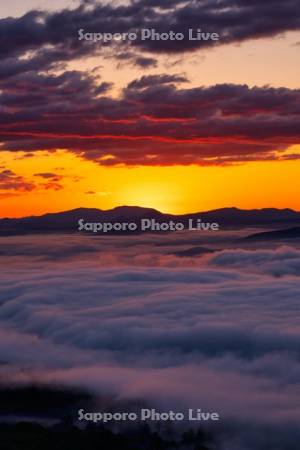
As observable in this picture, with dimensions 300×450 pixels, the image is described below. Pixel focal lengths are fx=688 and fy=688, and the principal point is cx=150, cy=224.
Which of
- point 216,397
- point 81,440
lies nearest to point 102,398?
point 216,397

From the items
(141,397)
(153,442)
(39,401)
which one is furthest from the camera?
(39,401)

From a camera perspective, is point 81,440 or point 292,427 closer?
point 81,440

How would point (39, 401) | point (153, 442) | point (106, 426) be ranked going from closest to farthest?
point (153, 442) → point (106, 426) → point (39, 401)

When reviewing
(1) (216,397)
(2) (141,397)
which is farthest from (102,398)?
(1) (216,397)

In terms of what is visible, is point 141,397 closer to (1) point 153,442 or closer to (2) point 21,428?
(1) point 153,442

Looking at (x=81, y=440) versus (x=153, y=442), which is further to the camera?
(x=153, y=442)

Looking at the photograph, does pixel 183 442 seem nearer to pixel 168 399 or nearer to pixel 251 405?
pixel 168 399

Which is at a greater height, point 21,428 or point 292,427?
point 21,428

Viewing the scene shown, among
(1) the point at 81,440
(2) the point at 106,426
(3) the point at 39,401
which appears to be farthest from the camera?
(3) the point at 39,401

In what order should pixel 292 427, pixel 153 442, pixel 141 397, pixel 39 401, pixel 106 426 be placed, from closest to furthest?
pixel 153 442, pixel 106 426, pixel 292 427, pixel 141 397, pixel 39 401
